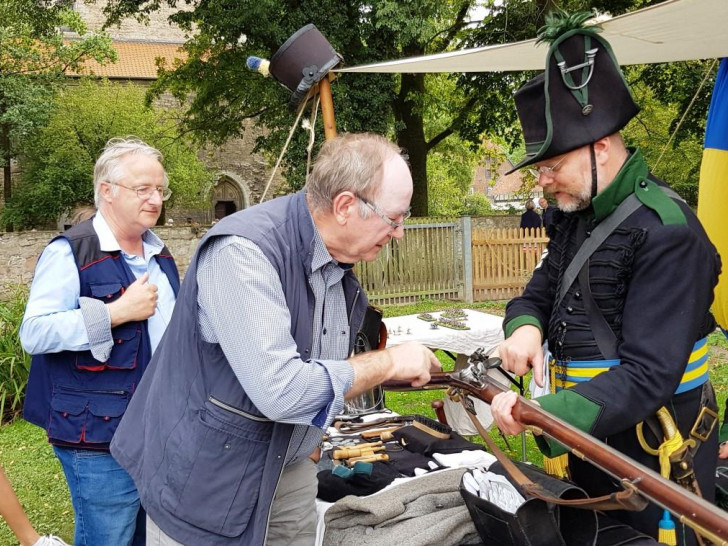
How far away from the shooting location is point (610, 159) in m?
2.31

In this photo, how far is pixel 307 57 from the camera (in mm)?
4785

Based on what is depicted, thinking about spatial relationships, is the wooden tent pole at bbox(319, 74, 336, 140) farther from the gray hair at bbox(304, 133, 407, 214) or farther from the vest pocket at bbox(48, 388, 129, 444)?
the gray hair at bbox(304, 133, 407, 214)

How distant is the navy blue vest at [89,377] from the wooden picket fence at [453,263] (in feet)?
37.8

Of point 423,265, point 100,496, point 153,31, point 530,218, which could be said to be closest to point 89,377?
point 100,496

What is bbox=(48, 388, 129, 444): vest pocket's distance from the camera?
2.71 meters

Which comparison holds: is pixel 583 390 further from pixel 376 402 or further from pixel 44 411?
pixel 376 402

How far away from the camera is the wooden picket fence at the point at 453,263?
572 inches

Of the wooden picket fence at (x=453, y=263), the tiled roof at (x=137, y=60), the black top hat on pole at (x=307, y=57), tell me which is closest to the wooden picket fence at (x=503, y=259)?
the wooden picket fence at (x=453, y=263)

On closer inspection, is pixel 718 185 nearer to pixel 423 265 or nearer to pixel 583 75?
pixel 583 75

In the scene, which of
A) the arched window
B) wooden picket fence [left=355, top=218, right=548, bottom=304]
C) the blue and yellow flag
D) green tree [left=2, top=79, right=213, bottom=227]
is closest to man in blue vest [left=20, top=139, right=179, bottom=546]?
the blue and yellow flag

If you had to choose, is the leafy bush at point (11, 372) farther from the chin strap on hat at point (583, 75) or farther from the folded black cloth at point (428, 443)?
the chin strap on hat at point (583, 75)

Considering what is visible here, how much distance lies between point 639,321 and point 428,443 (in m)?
1.70

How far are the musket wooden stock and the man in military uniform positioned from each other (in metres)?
0.09

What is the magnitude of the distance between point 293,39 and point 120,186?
2359mm
